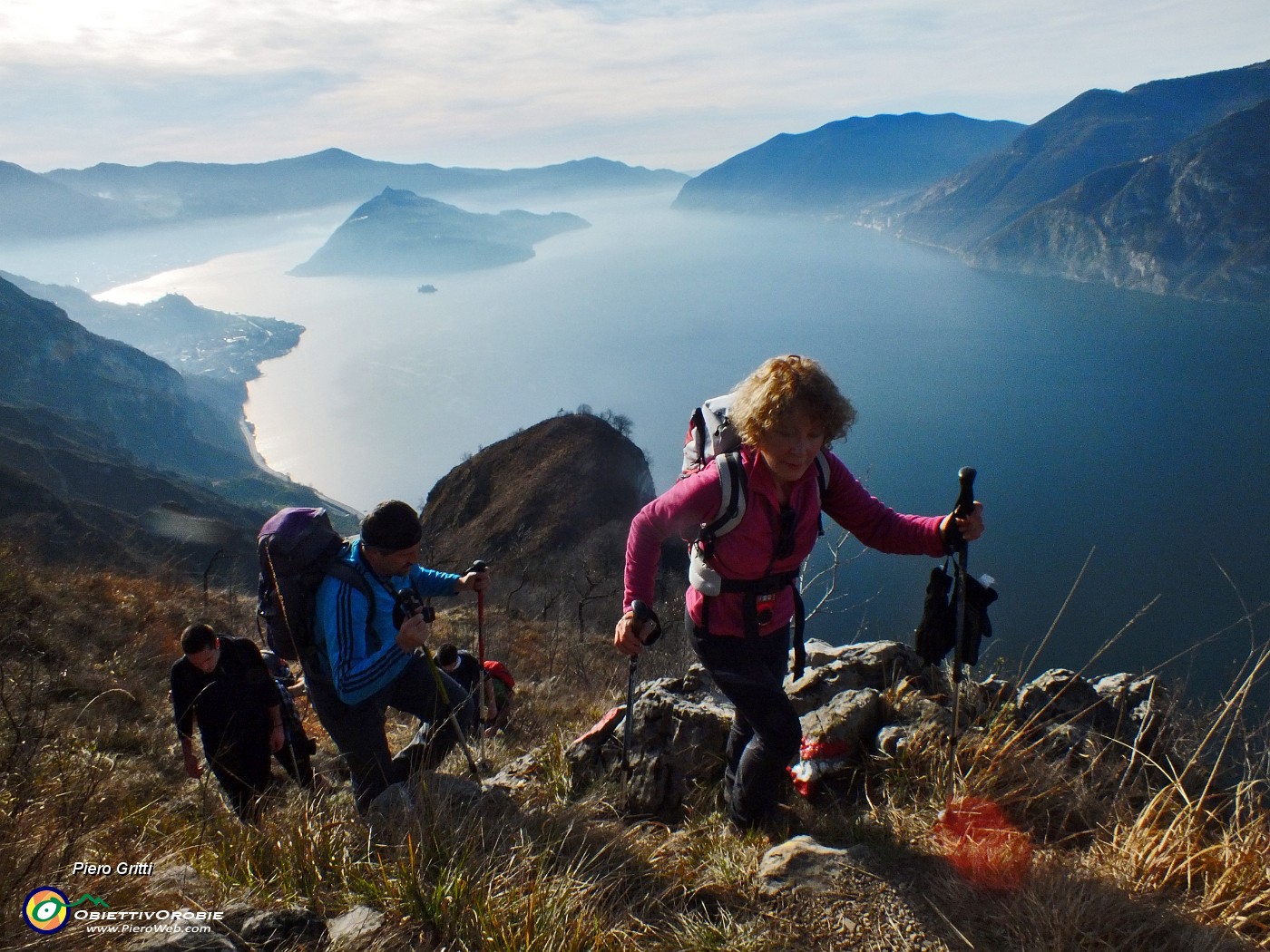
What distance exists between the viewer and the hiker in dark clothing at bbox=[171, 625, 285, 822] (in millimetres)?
3615

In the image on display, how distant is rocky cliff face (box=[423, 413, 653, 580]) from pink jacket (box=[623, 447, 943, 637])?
31444 millimetres

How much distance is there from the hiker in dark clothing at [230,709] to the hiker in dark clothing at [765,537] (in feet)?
6.95

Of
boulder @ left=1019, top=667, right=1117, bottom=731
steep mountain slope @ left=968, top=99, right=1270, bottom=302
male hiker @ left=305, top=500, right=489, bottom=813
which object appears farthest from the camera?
steep mountain slope @ left=968, top=99, right=1270, bottom=302

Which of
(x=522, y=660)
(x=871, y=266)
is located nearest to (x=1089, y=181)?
(x=871, y=266)

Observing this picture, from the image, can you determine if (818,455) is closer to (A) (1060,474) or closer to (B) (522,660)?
(B) (522,660)

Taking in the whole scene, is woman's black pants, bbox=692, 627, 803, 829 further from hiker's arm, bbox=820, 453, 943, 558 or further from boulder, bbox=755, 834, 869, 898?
hiker's arm, bbox=820, 453, 943, 558

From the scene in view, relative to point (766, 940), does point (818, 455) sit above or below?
above

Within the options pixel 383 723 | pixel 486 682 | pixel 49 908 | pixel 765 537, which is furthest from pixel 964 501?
pixel 49 908

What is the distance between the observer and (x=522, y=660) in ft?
44.5

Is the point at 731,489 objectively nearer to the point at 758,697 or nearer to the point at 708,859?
the point at 758,697

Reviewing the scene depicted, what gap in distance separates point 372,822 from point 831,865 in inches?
67.5

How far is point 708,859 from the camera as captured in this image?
2885mm

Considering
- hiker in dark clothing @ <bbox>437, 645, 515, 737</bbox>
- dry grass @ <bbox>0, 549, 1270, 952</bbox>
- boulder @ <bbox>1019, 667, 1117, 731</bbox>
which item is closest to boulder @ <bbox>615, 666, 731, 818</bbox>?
dry grass @ <bbox>0, 549, 1270, 952</bbox>

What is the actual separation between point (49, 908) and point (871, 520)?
2863 millimetres
